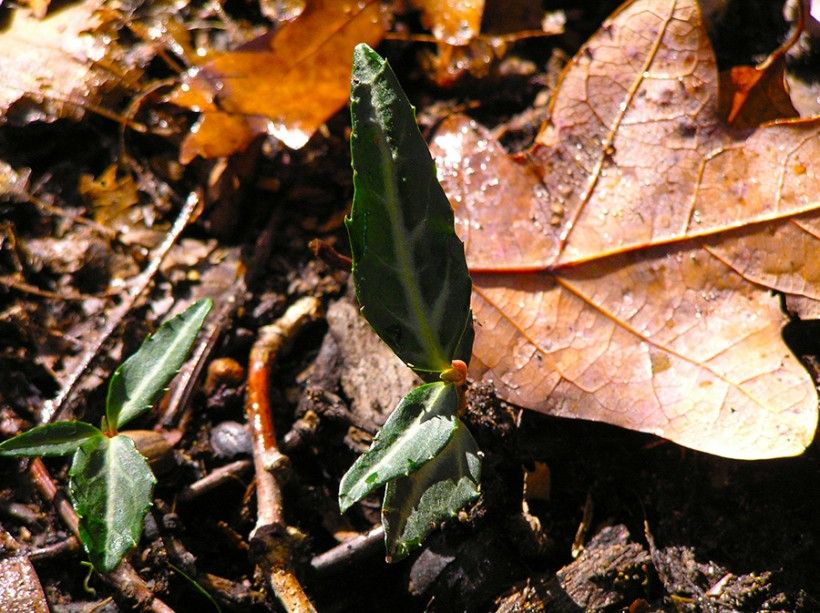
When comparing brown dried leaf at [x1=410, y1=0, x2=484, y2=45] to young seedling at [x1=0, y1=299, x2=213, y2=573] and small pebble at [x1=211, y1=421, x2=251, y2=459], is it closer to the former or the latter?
young seedling at [x1=0, y1=299, x2=213, y2=573]

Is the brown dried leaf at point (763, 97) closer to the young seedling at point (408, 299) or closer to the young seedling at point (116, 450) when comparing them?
the young seedling at point (408, 299)

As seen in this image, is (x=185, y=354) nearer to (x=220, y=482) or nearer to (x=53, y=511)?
(x=220, y=482)

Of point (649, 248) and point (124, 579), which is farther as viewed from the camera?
point (649, 248)

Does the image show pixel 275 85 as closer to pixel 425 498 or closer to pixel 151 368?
pixel 151 368

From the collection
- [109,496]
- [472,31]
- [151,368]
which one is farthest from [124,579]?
[472,31]

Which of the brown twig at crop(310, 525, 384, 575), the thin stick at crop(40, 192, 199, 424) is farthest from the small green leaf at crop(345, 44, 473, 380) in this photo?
the thin stick at crop(40, 192, 199, 424)

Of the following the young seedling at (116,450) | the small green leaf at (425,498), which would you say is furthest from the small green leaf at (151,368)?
the small green leaf at (425,498)

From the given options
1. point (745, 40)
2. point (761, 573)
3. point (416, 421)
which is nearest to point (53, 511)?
point (416, 421)
